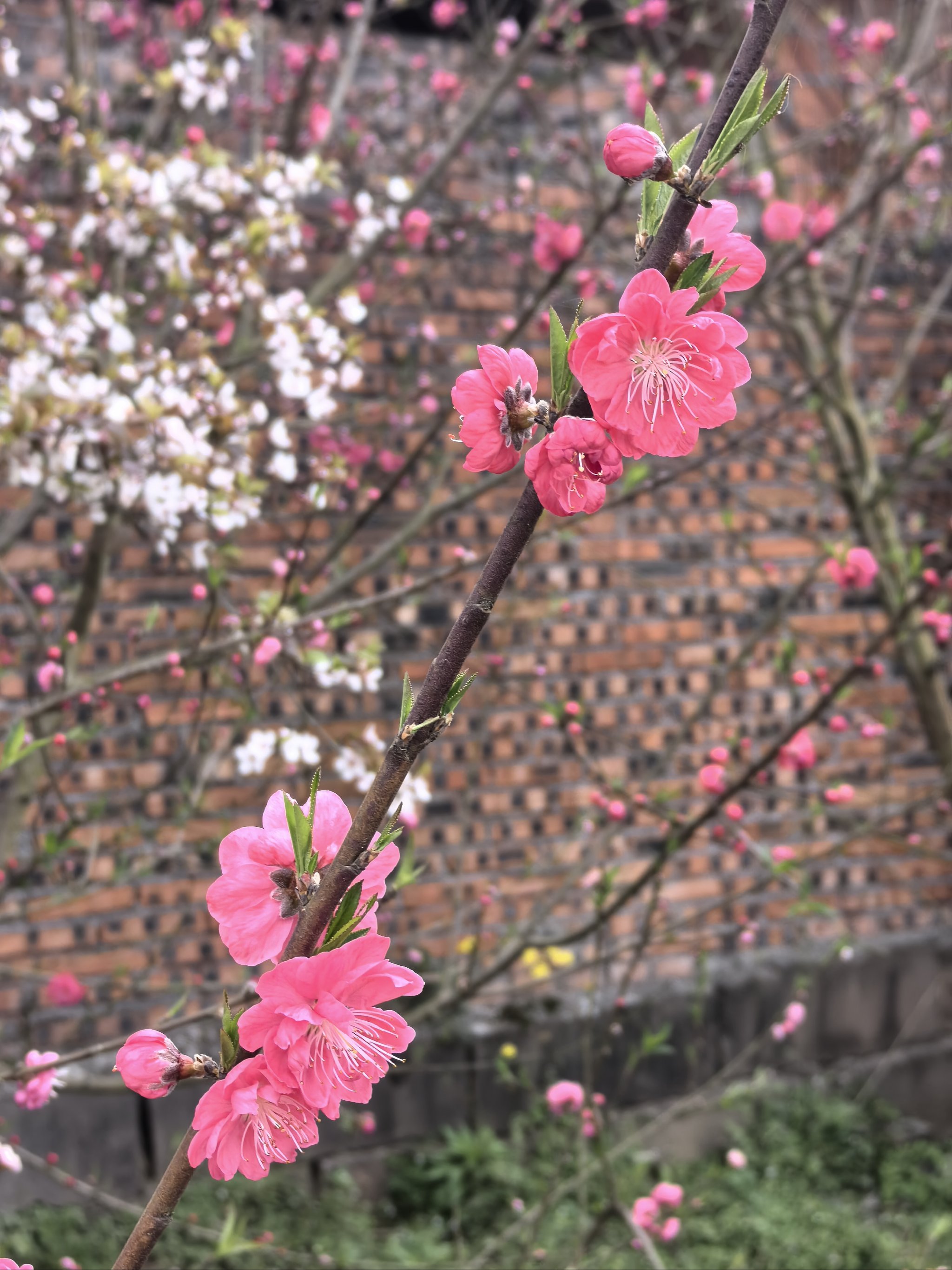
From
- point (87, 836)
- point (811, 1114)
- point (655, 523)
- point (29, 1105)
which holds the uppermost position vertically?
point (655, 523)

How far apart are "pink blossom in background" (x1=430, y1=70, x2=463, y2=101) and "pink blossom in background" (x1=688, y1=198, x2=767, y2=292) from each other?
264 cm

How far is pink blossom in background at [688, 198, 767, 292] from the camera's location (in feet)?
1.90

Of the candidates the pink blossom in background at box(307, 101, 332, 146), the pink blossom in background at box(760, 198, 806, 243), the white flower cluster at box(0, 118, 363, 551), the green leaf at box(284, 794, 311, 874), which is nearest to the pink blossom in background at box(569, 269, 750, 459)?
the green leaf at box(284, 794, 311, 874)

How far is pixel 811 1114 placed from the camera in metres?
3.54

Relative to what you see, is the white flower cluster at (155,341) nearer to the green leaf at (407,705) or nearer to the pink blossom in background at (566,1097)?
the green leaf at (407,705)

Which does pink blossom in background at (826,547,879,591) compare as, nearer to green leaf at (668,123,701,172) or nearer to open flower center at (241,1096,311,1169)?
green leaf at (668,123,701,172)

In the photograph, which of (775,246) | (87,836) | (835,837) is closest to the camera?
(87,836)

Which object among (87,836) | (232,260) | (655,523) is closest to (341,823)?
(232,260)

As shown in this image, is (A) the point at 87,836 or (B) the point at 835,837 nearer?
(A) the point at 87,836

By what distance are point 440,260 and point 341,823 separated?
2.50m

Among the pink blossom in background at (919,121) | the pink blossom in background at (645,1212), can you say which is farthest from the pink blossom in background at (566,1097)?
the pink blossom in background at (919,121)

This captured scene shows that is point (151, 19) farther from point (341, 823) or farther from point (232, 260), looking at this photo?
point (341, 823)

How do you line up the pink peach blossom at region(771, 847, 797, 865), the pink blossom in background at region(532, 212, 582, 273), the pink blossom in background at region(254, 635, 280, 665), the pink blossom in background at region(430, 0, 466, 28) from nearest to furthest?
the pink blossom in background at region(254, 635, 280, 665)
the pink peach blossom at region(771, 847, 797, 865)
the pink blossom in background at region(532, 212, 582, 273)
the pink blossom in background at region(430, 0, 466, 28)

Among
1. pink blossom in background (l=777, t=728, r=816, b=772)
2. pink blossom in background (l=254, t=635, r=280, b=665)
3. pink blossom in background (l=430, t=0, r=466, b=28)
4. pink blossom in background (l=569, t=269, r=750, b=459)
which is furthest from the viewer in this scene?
pink blossom in background (l=430, t=0, r=466, b=28)
